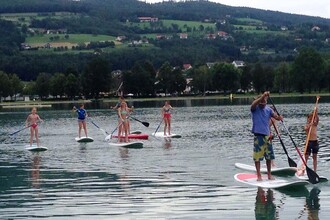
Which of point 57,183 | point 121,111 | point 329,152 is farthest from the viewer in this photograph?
point 121,111

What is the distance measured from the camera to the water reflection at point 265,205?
15038 millimetres

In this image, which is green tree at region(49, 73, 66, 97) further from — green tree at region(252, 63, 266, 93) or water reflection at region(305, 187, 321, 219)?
water reflection at region(305, 187, 321, 219)

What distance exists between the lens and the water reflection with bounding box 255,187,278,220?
15.0 metres

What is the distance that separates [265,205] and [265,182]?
2.51 meters

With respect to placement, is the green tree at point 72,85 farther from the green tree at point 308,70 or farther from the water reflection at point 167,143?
the water reflection at point 167,143

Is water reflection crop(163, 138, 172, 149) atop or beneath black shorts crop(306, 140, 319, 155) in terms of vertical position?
beneath

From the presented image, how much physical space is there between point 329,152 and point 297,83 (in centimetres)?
11805

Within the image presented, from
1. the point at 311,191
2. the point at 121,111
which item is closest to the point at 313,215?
the point at 311,191

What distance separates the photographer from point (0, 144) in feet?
122

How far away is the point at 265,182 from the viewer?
61.0ft

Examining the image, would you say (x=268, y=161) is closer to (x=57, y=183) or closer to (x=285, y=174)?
(x=285, y=174)

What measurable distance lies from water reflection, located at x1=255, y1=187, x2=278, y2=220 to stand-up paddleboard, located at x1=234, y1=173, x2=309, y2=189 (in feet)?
0.68

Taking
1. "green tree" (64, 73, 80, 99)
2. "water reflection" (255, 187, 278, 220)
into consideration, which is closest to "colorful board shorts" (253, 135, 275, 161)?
"water reflection" (255, 187, 278, 220)

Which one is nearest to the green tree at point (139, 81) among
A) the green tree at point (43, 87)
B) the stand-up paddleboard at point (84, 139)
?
the green tree at point (43, 87)
